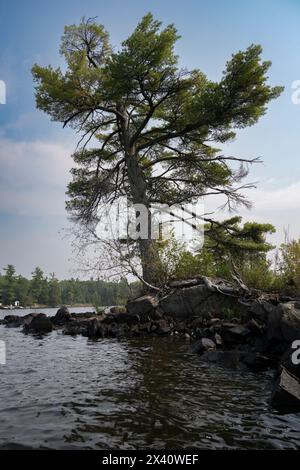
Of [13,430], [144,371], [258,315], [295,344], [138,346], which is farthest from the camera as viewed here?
[138,346]

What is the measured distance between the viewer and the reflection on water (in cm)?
449

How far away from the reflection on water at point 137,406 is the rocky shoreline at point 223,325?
58 cm

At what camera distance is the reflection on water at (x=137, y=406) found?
4488mm

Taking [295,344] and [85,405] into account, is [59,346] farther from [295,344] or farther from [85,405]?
[295,344]

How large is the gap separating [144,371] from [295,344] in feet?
11.1

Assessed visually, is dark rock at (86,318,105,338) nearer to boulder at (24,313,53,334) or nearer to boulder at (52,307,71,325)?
boulder at (24,313,53,334)

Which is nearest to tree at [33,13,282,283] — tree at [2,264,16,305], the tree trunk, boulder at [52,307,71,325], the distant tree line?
the tree trunk

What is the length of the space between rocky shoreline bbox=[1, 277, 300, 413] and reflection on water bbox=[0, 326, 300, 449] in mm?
580

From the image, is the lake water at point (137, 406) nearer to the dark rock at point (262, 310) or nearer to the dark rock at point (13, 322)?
the dark rock at point (262, 310)

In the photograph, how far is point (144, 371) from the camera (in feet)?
26.5

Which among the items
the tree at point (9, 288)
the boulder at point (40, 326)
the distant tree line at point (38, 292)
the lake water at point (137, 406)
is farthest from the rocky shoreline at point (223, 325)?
the tree at point (9, 288)

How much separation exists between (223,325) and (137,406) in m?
5.37

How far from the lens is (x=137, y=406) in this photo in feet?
18.9

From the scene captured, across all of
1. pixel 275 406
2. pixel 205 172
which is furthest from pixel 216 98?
pixel 275 406
